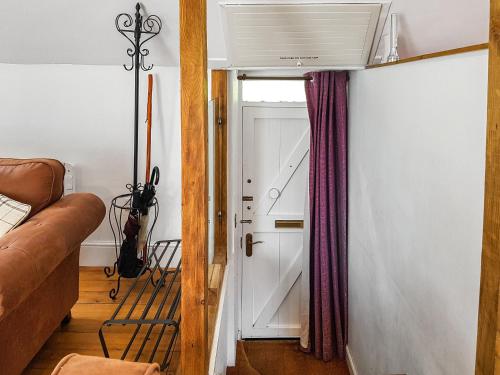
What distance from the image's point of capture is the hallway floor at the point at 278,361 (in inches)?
148

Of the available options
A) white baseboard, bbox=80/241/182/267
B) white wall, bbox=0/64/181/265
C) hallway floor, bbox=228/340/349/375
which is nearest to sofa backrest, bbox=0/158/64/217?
white wall, bbox=0/64/181/265

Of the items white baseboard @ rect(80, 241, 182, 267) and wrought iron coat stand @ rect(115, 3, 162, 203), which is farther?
white baseboard @ rect(80, 241, 182, 267)

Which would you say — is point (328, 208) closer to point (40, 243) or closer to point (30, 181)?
point (30, 181)

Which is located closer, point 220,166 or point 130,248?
point 130,248

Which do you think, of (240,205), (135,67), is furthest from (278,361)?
(135,67)

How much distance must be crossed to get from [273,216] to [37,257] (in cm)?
247

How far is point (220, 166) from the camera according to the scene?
3406 millimetres

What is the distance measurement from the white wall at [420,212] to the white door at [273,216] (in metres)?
0.71

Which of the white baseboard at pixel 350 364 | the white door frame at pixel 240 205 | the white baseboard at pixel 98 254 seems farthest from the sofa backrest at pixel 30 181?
the white baseboard at pixel 350 364

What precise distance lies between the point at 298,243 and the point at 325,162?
0.79 metres

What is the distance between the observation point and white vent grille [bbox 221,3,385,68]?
2.71 m

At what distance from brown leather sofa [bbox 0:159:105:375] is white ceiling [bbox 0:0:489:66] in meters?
1.07

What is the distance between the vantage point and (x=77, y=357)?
1153mm

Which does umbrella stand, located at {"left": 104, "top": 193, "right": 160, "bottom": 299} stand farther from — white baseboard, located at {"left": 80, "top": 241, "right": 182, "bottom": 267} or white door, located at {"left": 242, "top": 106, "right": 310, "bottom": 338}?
white door, located at {"left": 242, "top": 106, "right": 310, "bottom": 338}
